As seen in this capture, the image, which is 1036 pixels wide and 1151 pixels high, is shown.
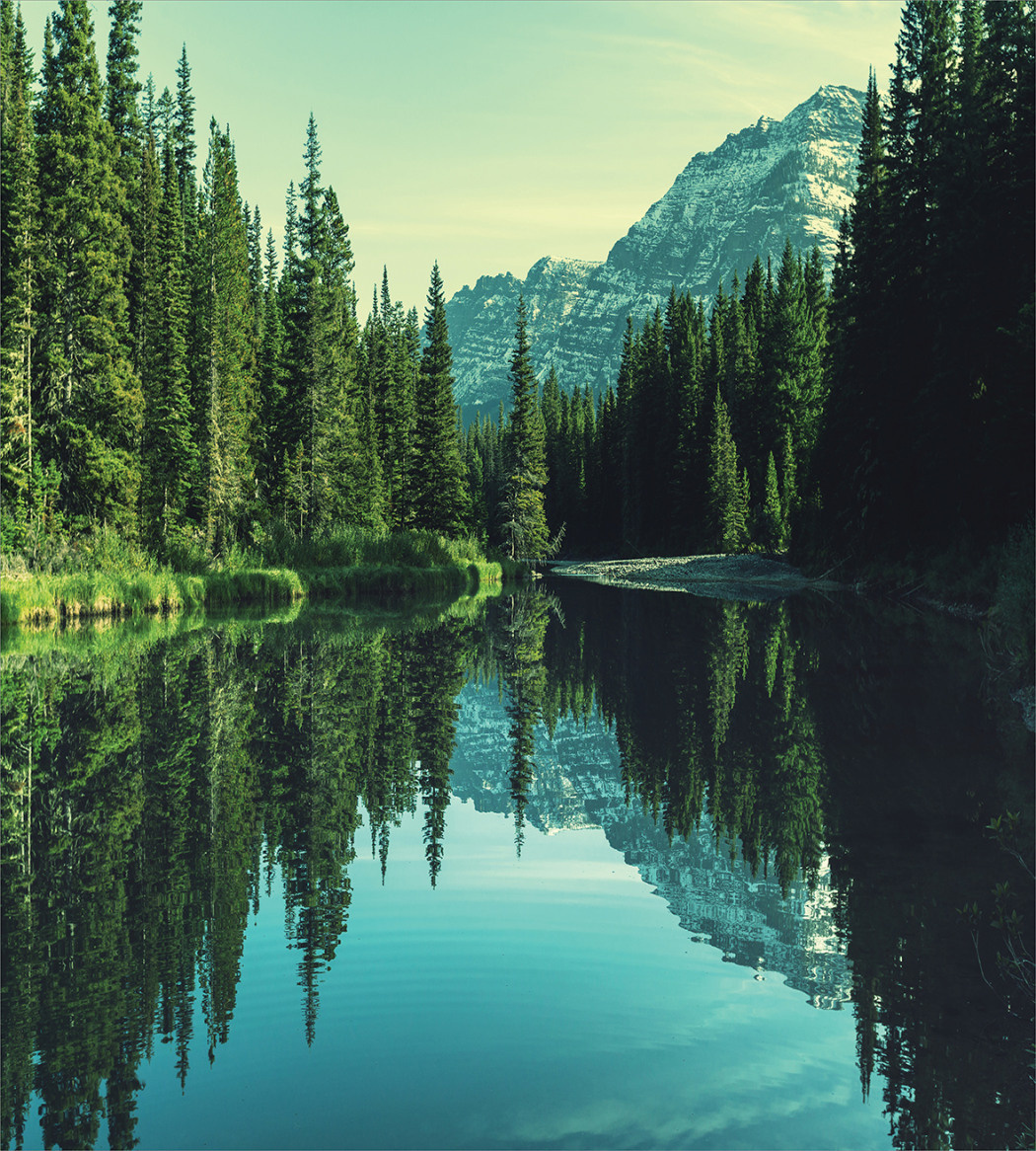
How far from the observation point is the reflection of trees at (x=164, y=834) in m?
5.31

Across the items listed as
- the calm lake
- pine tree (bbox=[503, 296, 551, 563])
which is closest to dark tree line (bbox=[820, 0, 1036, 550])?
the calm lake

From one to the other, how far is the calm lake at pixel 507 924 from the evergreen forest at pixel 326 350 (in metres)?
17.3

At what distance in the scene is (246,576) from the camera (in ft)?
132

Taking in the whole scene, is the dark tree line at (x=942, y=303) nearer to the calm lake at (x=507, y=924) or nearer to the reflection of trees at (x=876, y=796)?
the reflection of trees at (x=876, y=796)

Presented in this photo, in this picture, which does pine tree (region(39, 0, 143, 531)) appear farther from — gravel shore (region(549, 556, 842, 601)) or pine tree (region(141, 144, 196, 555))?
gravel shore (region(549, 556, 842, 601))

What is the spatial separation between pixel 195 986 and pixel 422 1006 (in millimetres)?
1242

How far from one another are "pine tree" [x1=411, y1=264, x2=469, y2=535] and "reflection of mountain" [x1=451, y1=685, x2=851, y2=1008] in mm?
53320

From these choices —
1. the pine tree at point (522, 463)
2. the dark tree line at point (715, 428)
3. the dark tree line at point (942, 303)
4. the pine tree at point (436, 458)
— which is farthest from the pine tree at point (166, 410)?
the dark tree line at point (715, 428)

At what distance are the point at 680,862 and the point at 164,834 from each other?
416 cm

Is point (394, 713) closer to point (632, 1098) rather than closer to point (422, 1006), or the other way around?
point (422, 1006)

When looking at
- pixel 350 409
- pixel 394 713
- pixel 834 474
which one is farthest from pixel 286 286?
pixel 394 713

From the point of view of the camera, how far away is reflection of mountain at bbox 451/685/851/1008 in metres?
6.50

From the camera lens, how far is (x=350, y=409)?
6500cm

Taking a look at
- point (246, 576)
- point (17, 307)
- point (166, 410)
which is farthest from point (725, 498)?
point (17, 307)
